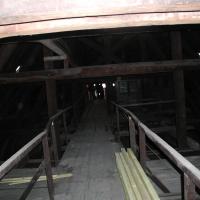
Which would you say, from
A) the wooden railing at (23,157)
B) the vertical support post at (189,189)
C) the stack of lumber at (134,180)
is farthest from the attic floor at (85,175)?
the vertical support post at (189,189)

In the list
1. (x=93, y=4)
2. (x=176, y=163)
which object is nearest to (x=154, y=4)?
(x=93, y=4)

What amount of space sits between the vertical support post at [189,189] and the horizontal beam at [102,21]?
88 centimetres

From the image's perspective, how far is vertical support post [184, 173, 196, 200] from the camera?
191 cm

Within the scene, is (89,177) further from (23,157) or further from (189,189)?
(189,189)

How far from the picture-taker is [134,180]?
13.0ft

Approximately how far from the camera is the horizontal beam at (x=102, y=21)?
184 centimetres

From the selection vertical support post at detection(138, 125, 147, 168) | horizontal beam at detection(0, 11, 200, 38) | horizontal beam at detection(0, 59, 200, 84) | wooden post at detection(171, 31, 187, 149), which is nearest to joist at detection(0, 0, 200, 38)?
horizontal beam at detection(0, 11, 200, 38)

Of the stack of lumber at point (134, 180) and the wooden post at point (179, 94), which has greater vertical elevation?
the wooden post at point (179, 94)

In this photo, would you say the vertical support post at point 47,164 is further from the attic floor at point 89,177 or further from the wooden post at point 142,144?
the wooden post at point 142,144

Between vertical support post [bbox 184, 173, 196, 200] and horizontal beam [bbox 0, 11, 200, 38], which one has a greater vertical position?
horizontal beam [bbox 0, 11, 200, 38]

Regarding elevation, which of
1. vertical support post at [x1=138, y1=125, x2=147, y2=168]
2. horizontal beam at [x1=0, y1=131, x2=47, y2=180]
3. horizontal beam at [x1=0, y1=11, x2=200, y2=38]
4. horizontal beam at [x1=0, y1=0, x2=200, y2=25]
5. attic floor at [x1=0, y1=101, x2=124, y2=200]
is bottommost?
attic floor at [x1=0, y1=101, x2=124, y2=200]

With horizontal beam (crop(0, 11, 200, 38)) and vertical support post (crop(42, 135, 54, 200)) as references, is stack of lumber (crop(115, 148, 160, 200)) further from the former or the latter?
horizontal beam (crop(0, 11, 200, 38))

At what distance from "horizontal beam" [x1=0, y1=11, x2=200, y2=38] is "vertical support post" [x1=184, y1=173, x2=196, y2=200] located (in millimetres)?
876

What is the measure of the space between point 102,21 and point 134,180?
99.6 inches
